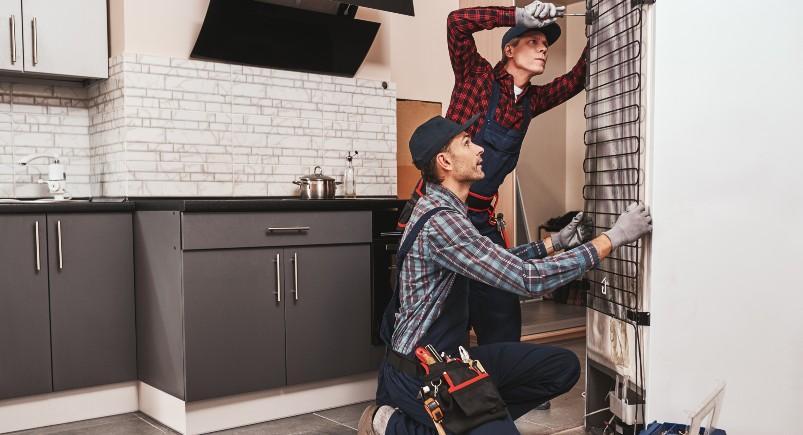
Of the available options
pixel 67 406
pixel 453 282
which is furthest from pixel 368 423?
pixel 67 406

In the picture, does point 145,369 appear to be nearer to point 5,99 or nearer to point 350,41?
point 5,99

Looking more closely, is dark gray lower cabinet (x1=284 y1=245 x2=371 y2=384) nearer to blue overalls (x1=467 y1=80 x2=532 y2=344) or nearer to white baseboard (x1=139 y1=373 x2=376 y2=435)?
white baseboard (x1=139 y1=373 x2=376 y2=435)

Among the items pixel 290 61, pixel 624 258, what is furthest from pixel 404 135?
pixel 624 258

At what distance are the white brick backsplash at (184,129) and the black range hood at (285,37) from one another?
2.3 inches

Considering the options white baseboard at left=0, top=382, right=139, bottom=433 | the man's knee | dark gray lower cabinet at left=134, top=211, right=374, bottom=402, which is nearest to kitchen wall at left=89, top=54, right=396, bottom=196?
dark gray lower cabinet at left=134, top=211, right=374, bottom=402

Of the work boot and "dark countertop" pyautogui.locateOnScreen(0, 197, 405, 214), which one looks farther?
"dark countertop" pyautogui.locateOnScreen(0, 197, 405, 214)

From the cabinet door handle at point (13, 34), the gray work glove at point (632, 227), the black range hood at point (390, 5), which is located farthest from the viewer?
the black range hood at point (390, 5)

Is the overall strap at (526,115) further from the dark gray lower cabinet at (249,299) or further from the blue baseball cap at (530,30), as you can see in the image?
the dark gray lower cabinet at (249,299)

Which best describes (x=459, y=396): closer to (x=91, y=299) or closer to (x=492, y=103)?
(x=492, y=103)

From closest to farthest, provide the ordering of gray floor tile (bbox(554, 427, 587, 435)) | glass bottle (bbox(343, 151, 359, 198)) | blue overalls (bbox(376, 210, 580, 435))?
blue overalls (bbox(376, 210, 580, 435)), gray floor tile (bbox(554, 427, 587, 435)), glass bottle (bbox(343, 151, 359, 198))

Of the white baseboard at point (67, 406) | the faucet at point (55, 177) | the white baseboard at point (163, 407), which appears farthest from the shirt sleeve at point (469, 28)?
the white baseboard at point (67, 406)

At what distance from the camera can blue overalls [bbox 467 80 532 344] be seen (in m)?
2.83

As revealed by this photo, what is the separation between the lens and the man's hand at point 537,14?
2.66 m

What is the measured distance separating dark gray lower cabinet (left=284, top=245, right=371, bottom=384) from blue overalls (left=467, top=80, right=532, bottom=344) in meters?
0.78
